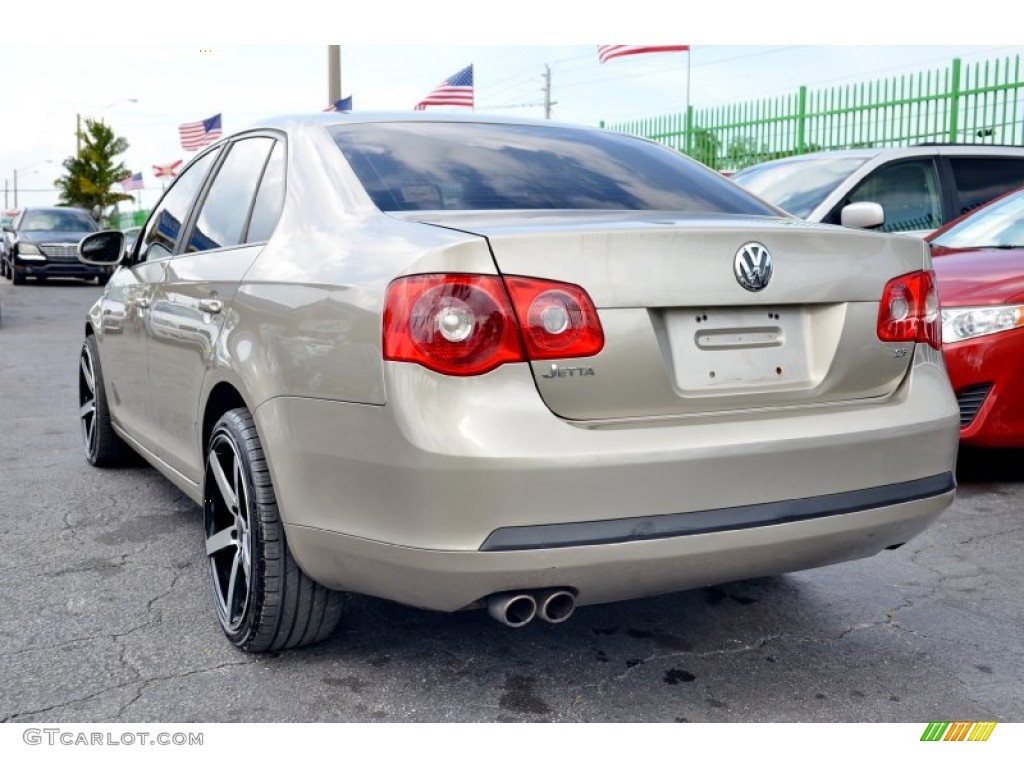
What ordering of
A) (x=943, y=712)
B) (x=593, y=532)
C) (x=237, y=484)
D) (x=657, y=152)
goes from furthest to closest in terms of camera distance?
(x=657, y=152) → (x=237, y=484) → (x=943, y=712) → (x=593, y=532)

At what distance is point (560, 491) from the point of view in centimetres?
226

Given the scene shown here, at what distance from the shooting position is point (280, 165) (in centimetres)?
323

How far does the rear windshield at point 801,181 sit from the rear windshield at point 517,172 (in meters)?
3.76

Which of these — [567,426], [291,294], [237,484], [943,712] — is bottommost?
[943,712]

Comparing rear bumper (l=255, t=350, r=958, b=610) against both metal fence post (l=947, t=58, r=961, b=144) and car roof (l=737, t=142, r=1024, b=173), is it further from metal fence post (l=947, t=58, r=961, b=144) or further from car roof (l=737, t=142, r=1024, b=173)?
metal fence post (l=947, t=58, r=961, b=144)

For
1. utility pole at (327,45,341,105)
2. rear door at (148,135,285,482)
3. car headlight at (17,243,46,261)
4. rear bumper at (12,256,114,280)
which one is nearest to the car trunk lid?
rear door at (148,135,285,482)

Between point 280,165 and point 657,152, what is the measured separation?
1229 millimetres

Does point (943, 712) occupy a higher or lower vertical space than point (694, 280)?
lower

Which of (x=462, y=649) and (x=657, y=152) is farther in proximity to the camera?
(x=657, y=152)

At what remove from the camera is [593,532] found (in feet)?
7.50

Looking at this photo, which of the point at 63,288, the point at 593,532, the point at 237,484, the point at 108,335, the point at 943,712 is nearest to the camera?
the point at 593,532

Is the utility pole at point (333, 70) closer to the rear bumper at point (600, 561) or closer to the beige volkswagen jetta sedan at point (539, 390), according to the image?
the beige volkswagen jetta sedan at point (539, 390)
